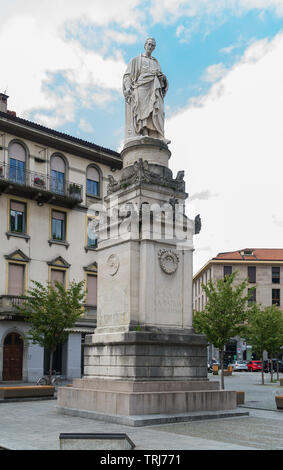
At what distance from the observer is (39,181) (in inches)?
1545

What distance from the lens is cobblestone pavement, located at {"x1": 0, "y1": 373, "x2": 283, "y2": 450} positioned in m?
11.1

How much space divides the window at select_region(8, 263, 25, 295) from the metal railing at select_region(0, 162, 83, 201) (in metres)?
5.35

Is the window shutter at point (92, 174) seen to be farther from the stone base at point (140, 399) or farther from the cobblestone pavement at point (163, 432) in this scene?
the stone base at point (140, 399)

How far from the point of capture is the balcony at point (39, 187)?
1474 inches

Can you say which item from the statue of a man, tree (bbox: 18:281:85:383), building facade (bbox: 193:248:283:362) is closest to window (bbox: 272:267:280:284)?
building facade (bbox: 193:248:283:362)

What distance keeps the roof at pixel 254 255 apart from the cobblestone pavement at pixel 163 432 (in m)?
78.8

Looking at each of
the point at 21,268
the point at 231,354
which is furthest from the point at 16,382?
the point at 231,354

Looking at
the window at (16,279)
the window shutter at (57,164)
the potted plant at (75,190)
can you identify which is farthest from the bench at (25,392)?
the window shutter at (57,164)

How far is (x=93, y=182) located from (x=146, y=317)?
93.1ft

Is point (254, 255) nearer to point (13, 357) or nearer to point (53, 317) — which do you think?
point (13, 357)

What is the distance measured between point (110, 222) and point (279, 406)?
8641 mm

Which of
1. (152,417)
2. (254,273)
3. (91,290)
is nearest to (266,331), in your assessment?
(91,290)

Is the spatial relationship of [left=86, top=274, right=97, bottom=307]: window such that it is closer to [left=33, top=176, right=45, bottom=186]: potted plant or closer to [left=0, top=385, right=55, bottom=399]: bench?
[left=33, top=176, right=45, bottom=186]: potted plant
